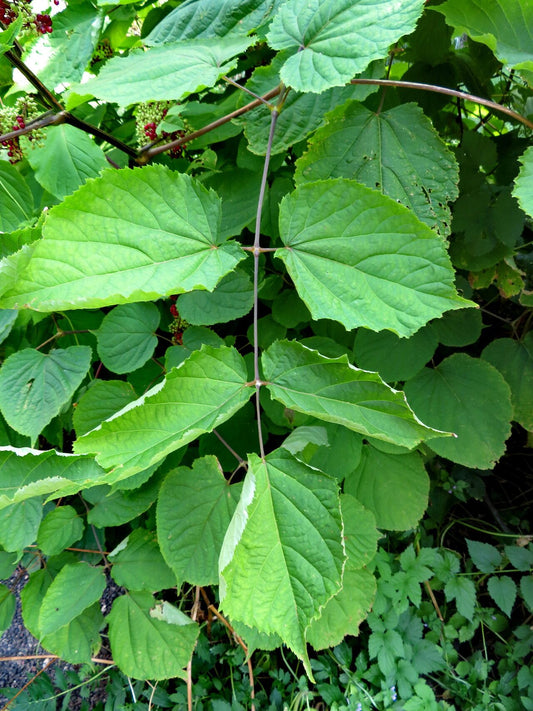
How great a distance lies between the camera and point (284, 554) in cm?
56

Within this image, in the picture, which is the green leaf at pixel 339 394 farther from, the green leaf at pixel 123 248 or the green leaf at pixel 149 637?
the green leaf at pixel 149 637

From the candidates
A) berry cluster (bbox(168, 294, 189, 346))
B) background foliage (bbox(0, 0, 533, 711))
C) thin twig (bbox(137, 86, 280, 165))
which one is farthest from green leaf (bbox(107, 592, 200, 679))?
thin twig (bbox(137, 86, 280, 165))

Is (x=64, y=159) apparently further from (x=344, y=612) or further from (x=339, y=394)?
(x=344, y=612)

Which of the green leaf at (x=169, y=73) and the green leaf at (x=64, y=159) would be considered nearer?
the green leaf at (x=169, y=73)

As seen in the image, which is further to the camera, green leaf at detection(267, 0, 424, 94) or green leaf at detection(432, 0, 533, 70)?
green leaf at detection(432, 0, 533, 70)

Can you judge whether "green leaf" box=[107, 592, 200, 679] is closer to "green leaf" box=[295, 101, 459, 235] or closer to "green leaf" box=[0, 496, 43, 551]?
"green leaf" box=[0, 496, 43, 551]

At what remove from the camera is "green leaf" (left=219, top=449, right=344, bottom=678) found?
54cm

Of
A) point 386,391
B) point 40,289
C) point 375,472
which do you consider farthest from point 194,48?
point 375,472

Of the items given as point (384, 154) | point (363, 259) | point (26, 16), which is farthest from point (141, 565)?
point (26, 16)

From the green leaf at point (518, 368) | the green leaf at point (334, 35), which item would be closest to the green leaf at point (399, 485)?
the green leaf at point (518, 368)

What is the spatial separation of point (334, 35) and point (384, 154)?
0.71 ft

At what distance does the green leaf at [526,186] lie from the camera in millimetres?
564

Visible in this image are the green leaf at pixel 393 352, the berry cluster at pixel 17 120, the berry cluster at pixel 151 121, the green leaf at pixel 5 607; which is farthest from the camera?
the green leaf at pixel 5 607

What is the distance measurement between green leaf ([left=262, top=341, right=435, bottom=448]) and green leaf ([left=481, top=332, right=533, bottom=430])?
61cm
